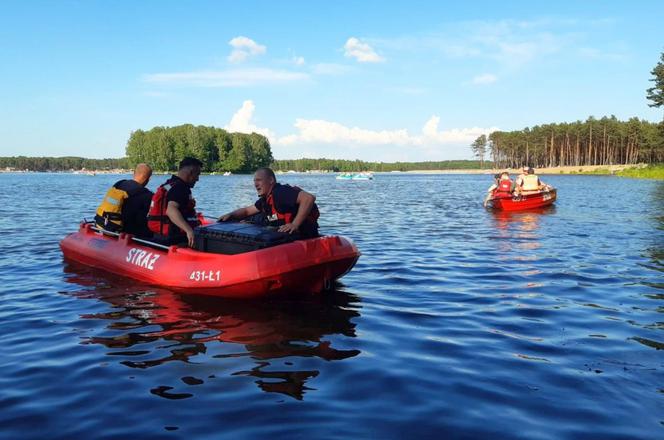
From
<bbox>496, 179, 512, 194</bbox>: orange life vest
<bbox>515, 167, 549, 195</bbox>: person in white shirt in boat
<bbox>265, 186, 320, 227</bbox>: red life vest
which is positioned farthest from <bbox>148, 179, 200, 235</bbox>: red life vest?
<bbox>515, 167, 549, 195</bbox>: person in white shirt in boat

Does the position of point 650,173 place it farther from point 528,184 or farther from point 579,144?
point 579,144

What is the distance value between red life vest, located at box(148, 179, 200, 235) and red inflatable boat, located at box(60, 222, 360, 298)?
42cm

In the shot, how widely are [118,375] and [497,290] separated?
5973 millimetres

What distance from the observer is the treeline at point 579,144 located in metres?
108

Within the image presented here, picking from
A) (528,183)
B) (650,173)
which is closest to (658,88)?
(650,173)

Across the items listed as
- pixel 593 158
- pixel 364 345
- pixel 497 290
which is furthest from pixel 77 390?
pixel 593 158

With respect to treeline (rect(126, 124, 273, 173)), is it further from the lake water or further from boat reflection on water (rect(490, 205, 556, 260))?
the lake water

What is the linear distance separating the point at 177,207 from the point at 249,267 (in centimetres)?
232

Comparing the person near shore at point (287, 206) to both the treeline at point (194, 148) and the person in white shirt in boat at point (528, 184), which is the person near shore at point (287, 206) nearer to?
the person in white shirt in boat at point (528, 184)

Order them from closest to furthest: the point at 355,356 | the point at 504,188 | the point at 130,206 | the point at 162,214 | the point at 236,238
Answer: the point at 355,356 < the point at 236,238 < the point at 162,214 < the point at 130,206 < the point at 504,188

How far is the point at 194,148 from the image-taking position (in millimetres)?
127688

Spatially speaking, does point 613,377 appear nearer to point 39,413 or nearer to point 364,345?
point 364,345

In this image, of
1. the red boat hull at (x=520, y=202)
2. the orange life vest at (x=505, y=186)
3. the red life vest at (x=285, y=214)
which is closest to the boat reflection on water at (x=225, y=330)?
the red life vest at (x=285, y=214)

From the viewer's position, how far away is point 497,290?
343 inches
